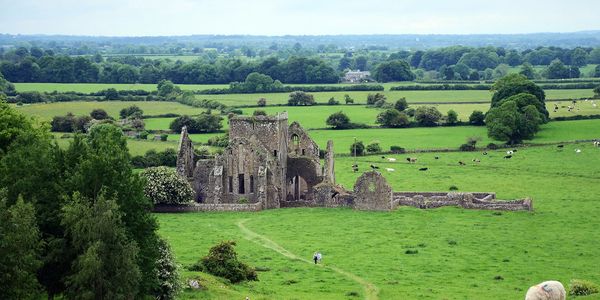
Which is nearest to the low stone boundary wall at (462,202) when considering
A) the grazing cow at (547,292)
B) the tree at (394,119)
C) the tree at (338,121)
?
the grazing cow at (547,292)

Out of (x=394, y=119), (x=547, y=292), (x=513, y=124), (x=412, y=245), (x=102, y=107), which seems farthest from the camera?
(x=102, y=107)

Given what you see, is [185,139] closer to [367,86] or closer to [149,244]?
[149,244]

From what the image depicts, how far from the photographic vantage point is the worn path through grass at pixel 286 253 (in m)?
52.2

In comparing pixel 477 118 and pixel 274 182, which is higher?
pixel 274 182

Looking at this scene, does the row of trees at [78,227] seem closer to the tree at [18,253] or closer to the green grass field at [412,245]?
the tree at [18,253]

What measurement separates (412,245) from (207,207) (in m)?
20.3

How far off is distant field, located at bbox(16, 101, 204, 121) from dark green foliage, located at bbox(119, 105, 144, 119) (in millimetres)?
934

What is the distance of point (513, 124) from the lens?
122 m

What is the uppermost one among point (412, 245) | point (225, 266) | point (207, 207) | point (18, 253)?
point (18, 253)

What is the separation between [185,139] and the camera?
83.6 meters

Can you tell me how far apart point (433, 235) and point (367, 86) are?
417 feet

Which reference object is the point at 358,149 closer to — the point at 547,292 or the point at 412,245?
the point at 412,245

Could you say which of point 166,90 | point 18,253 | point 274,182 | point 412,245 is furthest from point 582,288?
point 166,90

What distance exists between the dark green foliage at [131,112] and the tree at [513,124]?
49.2 metres
